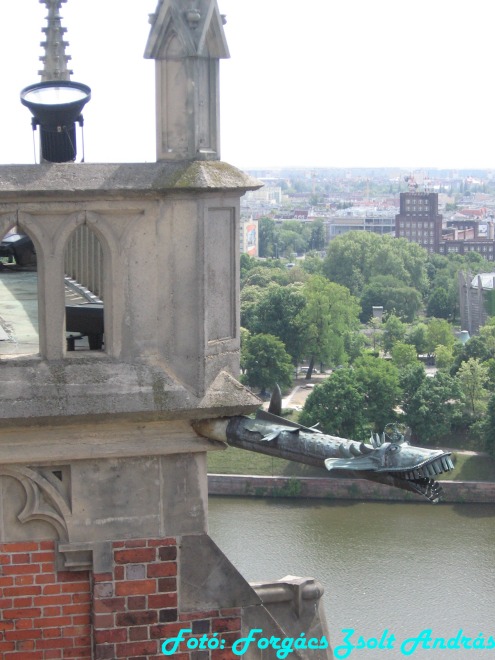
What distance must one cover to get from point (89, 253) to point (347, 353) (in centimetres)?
5113

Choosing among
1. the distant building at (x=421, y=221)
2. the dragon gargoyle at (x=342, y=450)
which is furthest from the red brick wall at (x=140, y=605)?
the distant building at (x=421, y=221)

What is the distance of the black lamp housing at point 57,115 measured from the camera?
373cm

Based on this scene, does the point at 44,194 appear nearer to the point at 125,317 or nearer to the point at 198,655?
the point at 125,317

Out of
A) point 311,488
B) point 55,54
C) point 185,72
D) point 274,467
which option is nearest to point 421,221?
point 274,467

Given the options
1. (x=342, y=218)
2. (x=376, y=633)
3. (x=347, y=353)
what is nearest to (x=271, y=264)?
(x=347, y=353)

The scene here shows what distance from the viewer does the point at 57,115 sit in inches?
151

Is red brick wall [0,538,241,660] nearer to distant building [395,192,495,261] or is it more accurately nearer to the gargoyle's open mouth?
the gargoyle's open mouth

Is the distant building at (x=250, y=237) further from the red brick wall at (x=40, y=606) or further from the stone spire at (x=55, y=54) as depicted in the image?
the red brick wall at (x=40, y=606)

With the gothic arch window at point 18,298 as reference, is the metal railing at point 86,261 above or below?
above

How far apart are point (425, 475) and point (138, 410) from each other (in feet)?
2.42

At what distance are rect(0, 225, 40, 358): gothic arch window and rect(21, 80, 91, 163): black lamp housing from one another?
0.83 feet

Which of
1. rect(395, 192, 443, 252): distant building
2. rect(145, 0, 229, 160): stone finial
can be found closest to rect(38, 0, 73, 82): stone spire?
rect(145, 0, 229, 160): stone finial

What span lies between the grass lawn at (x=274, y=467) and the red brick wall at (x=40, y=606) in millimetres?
32542

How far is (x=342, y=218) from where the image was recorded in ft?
495
